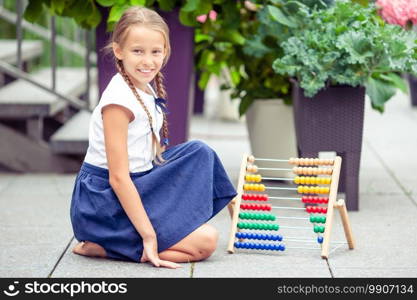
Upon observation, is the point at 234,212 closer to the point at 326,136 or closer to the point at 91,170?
the point at 91,170

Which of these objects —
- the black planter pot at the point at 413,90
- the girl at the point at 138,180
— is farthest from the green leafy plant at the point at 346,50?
the black planter pot at the point at 413,90

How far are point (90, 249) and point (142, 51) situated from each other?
943mm

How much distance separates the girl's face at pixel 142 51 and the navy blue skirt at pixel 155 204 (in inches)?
16.4

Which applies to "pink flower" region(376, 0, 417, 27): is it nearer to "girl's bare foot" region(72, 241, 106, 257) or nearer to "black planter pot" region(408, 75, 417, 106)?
"girl's bare foot" region(72, 241, 106, 257)

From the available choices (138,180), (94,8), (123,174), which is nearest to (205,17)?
(94,8)

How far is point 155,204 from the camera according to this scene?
4.07 meters

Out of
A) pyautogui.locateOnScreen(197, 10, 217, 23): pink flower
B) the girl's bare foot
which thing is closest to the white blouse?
the girl's bare foot

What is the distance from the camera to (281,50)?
5.63 meters

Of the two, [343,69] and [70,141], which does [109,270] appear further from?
[70,141]

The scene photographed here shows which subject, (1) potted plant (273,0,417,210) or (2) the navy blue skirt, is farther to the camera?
(1) potted plant (273,0,417,210)

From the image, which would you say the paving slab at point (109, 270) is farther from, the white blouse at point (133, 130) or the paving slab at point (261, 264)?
the white blouse at point (133, 130)

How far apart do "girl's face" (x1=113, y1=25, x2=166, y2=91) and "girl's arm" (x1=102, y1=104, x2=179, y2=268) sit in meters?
0.20

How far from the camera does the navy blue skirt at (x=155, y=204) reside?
4.04 metres

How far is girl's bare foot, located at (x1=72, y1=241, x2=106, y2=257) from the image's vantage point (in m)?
4.14
